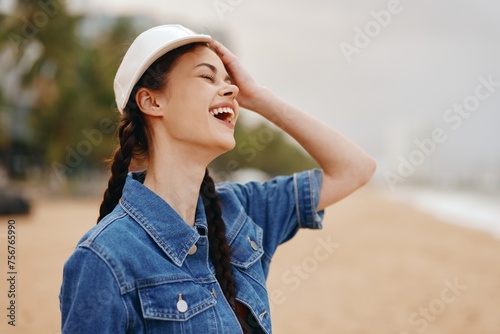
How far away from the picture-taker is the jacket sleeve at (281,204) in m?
1.93

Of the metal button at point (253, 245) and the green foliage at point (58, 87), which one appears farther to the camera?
the green foliage at point (58, 87)

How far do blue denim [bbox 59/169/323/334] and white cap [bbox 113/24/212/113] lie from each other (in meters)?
0.30

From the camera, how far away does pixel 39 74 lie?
21.9 meters

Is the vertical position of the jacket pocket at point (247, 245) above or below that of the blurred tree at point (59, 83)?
below

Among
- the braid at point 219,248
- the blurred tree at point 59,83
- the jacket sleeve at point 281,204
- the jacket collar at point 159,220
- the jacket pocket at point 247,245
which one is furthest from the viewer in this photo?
the blurred tree at point 59,83

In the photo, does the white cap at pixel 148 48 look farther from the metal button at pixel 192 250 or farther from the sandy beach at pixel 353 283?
the sandy beach at pixel 353 283

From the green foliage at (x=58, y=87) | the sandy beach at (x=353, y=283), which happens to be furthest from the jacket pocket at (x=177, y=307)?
the green foliage at (x=58, y=87)

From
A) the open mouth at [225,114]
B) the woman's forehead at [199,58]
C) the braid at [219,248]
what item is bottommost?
the braid at [219,248]

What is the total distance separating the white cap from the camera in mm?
1541

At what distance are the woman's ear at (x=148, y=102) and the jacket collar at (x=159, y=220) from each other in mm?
221

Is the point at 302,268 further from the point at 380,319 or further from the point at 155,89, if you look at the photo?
the point at 155,89

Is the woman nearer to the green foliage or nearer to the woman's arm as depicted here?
the woman's arm

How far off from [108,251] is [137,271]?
0.10 metres

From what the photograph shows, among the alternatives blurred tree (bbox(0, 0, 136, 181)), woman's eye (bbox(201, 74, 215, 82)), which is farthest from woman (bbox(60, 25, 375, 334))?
blurred tree (bbox(0, 0, 136, 181))
